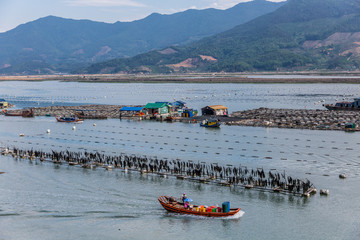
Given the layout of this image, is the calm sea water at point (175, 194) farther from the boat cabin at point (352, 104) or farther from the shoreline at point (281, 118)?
the boat cabin at point (352, 104)

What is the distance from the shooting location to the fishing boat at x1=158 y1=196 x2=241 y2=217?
111 ft

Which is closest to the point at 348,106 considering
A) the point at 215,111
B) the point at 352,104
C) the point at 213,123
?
the point at 352,104

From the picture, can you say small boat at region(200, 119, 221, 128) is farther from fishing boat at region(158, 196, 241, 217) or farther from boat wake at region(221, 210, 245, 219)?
boat wake at region(221, 210, 245, 219)

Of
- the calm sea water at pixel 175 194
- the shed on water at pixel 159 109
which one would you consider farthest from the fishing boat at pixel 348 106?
the shed on water at pixel 159 109

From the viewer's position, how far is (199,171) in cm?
4412

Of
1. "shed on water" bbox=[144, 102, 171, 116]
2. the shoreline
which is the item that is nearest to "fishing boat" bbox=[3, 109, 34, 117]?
the shoreline

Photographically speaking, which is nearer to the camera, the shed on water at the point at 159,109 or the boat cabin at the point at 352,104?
the shed on water at the point at 159,109

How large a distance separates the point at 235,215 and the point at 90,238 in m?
10.3

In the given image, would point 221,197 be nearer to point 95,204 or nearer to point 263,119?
point 95,204

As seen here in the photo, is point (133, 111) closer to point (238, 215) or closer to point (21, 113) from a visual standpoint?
point (21, 113)

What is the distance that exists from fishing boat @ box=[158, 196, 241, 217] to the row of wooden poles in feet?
23.0

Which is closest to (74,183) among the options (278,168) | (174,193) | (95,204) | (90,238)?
(95,204)

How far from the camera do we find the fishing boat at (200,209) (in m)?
33.8

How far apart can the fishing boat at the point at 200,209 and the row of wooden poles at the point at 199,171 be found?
23.0 ft
